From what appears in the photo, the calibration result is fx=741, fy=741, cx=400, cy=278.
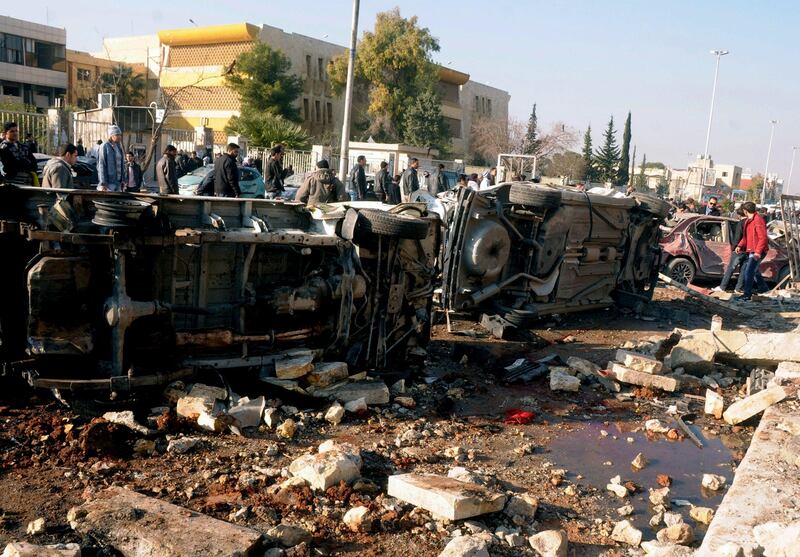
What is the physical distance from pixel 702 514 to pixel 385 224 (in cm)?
332

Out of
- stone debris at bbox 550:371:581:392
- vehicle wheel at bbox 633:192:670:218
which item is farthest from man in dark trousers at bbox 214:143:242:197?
vehicle wheel at bbox 633:192:670:218

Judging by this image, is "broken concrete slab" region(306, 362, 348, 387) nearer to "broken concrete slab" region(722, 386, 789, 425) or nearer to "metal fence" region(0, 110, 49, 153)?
"broken concrete slab" region(722, 386, 789, 425)

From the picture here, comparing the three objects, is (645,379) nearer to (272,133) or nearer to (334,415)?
(334,415)

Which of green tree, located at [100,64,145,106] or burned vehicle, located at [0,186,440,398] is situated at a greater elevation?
green tree, located at [100,64,145,106]

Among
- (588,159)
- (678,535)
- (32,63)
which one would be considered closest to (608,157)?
(588,159)

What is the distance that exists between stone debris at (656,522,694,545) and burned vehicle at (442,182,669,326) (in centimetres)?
483

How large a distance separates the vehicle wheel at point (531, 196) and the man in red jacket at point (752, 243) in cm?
521

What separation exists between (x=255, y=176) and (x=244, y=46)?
27.0m

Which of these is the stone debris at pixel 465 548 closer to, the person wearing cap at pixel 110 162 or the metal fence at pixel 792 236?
the person wearing cap at pixel 110 162

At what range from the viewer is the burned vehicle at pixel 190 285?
16.3 feet

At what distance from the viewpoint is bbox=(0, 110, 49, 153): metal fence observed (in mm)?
19466

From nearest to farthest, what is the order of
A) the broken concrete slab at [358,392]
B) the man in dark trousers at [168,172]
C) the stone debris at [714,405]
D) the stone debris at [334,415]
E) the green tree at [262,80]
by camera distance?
the stone debris at [334,415]
the broken concrete slab at [358,392]
the stone debris at [714,405]
the man in dark trousers at [168,172]
the green tree at [262,80]

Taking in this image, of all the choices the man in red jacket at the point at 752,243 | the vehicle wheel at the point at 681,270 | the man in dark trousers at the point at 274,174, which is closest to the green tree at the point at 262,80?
Result: the man in dark trousers at the point at 274,174

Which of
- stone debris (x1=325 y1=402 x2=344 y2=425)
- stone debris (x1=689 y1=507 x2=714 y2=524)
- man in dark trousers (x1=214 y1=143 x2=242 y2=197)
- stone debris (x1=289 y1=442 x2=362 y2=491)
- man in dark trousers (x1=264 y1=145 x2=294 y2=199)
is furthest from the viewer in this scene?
man in dark trousers (x1=264 y1=145 x2=294 y2=199)
